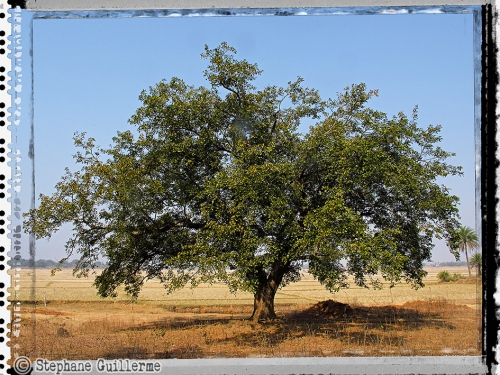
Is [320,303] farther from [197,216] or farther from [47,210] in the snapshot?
[47,210]

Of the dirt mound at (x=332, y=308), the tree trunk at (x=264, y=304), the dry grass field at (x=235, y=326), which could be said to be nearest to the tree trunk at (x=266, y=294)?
the tree trunk at (x=264, y=304)

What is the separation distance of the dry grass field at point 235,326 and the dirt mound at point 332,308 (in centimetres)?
4

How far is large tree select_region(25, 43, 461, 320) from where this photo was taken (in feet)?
34.0

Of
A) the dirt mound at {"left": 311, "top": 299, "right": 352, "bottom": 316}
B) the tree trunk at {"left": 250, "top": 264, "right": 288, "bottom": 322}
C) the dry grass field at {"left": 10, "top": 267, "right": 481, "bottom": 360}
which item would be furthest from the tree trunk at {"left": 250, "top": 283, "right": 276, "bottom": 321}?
the dirt mound at {"left": 311, "top": 299, "right": 352, "bottom": 316}

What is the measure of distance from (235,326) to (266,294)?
55.0 inches

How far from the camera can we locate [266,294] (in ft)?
46.0

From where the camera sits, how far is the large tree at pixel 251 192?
34.0 ft

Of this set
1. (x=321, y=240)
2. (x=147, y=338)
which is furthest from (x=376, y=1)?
(x=147, y=338)

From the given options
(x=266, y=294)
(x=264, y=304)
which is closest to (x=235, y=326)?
(x=264, y=304)

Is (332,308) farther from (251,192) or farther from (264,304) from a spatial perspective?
(251,192)

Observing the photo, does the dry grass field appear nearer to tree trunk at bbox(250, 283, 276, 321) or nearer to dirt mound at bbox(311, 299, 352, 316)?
dirt mound at bbox(311, 299, 352, 316)

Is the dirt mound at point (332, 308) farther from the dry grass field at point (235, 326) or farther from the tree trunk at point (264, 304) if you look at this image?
the tree trunk at point (264, 304)

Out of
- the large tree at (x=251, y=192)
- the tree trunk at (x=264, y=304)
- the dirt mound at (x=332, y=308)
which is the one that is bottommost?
the dirt mound at (x=332, y=308)

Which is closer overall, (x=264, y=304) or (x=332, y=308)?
(x=264, y=304)
